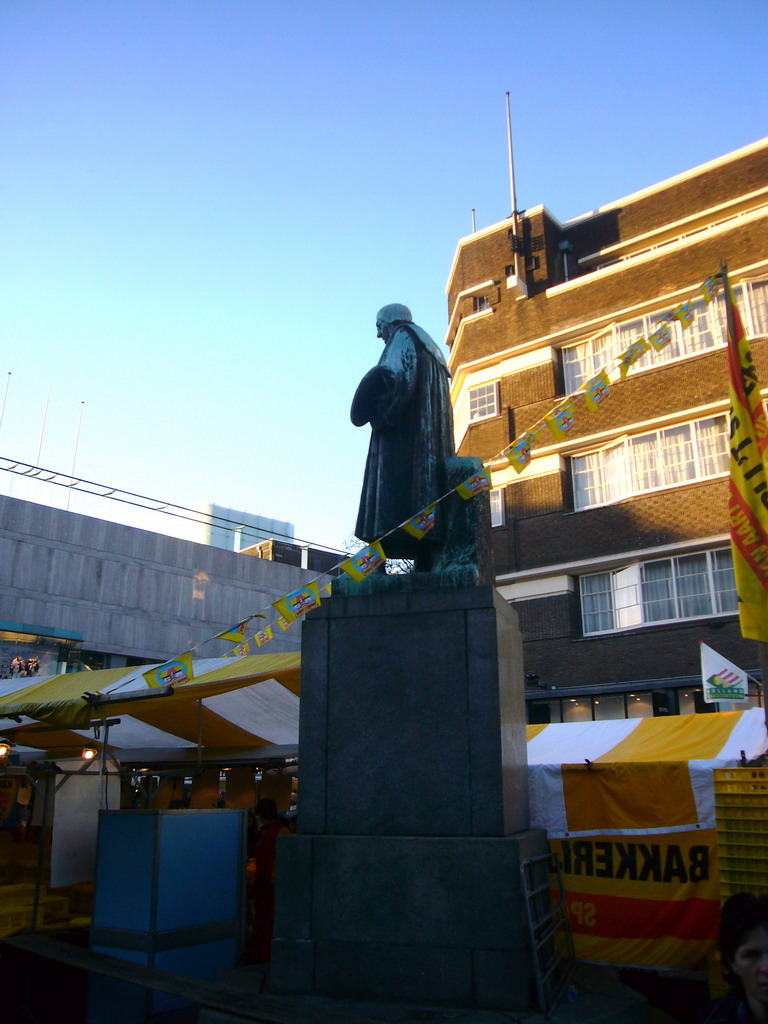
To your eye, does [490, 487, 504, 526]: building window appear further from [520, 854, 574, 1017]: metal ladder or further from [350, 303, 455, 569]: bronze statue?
[520, 854, 574, 1017]: metal ladder

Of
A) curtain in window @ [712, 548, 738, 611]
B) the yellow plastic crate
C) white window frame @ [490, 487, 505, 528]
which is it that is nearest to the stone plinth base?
the yellow plastic crate

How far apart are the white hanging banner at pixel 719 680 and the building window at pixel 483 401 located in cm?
1258

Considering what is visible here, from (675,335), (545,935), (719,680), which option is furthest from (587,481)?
(545,935)

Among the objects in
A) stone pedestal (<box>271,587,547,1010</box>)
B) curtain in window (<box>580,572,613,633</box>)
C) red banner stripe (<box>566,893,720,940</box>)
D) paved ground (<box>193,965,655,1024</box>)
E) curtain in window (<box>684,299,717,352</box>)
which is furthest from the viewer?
curtain in window (<box>580,572,613,633</box>)

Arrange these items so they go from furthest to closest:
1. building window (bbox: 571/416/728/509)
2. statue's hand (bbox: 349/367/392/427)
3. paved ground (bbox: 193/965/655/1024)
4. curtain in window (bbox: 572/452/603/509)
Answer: curtain in window (bbox: 572/452/603/509), building window (bbox: 571/416/728/509), statue's hand (bbox: 349/367/392/427), paved ground (bbox: 193/965/655/1024)

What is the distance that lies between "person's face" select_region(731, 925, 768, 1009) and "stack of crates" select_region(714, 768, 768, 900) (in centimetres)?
318

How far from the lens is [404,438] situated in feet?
24.0

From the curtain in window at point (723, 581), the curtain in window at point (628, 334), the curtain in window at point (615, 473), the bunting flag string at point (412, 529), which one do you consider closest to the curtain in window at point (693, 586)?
the curtain in window at point (723, 581)

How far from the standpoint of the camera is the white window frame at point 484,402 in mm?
24766

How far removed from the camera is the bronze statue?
7.04 metres

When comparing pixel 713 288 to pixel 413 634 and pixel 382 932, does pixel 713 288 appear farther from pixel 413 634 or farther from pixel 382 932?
pixel 382 932

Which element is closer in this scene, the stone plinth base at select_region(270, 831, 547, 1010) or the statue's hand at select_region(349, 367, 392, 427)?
the stone plinth base at select_region(270, 831, 547, 1010)

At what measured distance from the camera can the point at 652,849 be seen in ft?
25.7

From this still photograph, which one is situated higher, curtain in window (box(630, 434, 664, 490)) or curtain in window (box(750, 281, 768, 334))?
curtain in window (box(750, 281, 768, 334))
